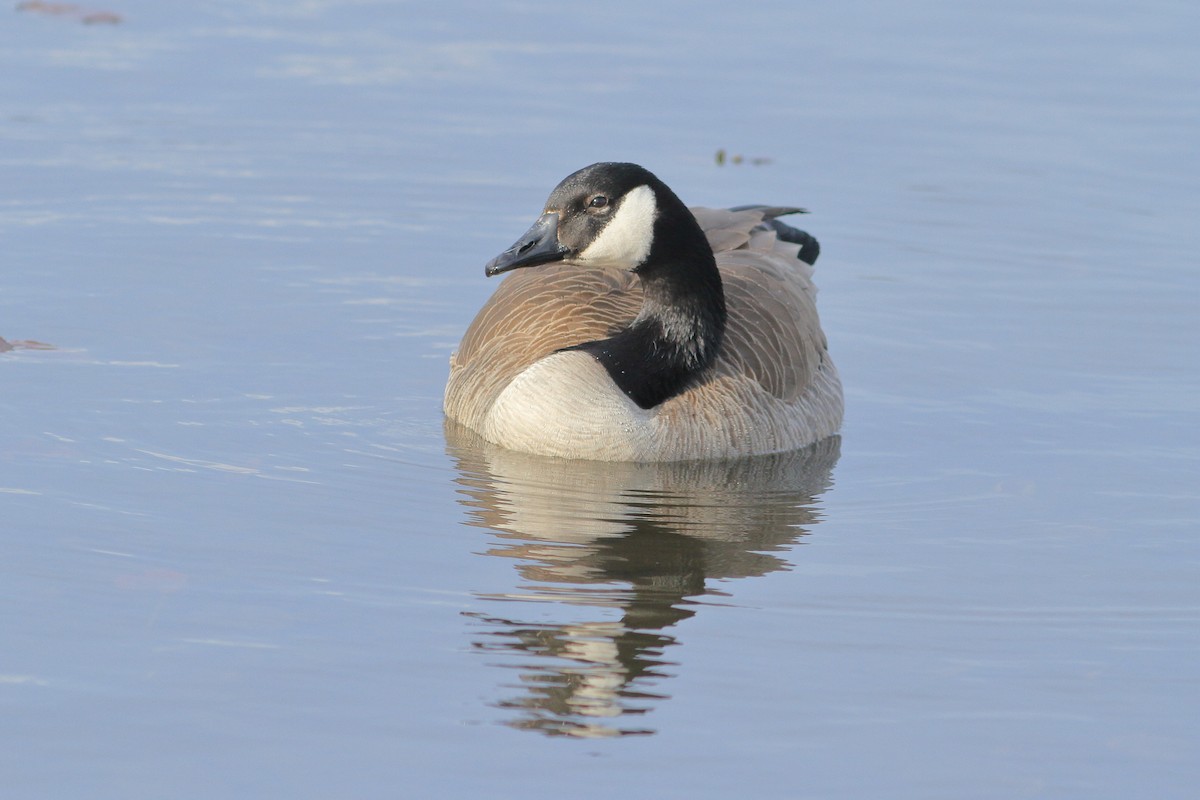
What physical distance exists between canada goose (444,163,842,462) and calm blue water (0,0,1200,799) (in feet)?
0.72

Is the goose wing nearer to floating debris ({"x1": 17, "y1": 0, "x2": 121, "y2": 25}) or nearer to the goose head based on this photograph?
the goose head

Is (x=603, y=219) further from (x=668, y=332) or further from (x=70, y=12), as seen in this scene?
(x=70, y=12)

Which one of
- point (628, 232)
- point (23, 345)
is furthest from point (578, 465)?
point (23, 345)

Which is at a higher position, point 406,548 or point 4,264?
point 4,264

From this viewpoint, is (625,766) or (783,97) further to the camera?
(783,97)

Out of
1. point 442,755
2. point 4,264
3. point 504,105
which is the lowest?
point 442,755

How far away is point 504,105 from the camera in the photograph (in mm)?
16984

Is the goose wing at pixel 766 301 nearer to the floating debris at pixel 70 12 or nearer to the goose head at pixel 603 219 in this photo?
the goose head at pixel 603 219

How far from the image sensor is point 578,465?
10156 millimetres

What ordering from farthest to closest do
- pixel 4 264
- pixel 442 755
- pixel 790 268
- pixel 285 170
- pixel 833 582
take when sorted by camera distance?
1. pixel 285 170
2. pixel 4 264
3. pixel 790 268
4. pixel 833 582
5. pixel 442 755

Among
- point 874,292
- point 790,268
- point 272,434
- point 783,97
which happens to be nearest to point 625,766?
point 272,434

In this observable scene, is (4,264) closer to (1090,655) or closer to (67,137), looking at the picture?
(67,137)

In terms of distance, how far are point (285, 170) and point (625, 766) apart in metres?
9.84

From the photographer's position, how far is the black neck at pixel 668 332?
1028cm
